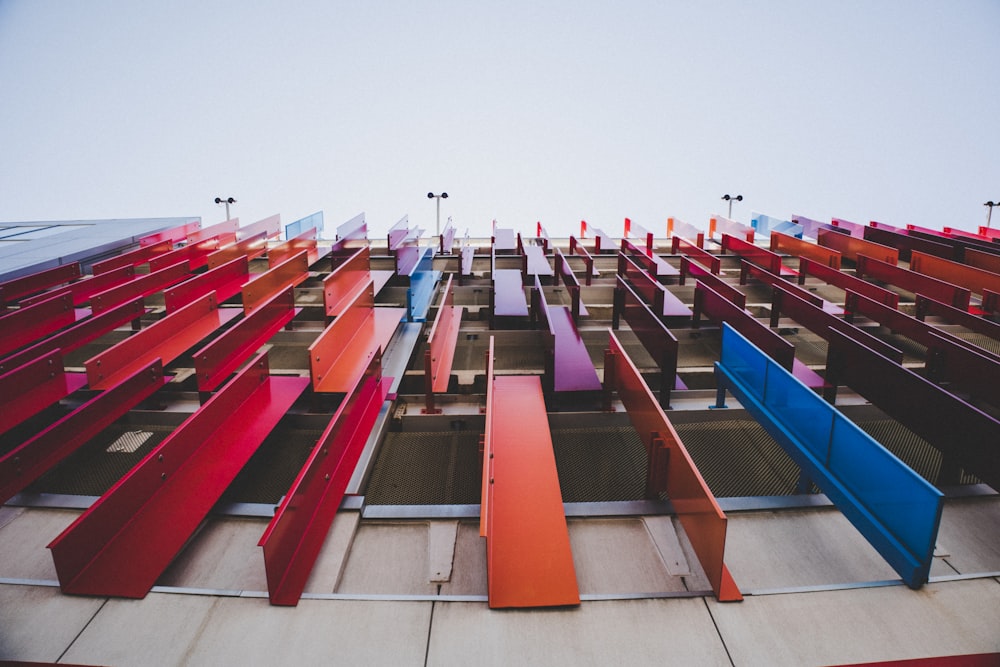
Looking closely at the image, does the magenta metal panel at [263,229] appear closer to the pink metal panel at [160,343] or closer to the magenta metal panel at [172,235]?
the magenta metal panel at [172,235]

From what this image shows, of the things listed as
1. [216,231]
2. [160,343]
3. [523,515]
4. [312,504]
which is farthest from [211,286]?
[523,515]

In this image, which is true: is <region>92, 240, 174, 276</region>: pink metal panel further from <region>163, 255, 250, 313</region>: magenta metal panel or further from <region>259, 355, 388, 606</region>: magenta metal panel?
<region>259, 355, 388, 606</region>: magenta metal panel

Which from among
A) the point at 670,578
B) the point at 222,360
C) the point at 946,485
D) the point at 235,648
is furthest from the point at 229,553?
the point at 946,485


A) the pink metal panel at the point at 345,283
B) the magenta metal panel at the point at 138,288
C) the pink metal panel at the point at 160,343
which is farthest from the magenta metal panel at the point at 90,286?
the pink metal panel at the point at 345,283

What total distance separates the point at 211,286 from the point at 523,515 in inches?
221

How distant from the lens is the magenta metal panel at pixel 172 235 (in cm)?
957

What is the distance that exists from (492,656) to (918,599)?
2.03 m

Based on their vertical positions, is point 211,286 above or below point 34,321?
above

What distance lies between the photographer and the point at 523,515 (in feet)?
10.0

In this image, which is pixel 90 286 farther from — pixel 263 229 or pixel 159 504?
pixel 159 504

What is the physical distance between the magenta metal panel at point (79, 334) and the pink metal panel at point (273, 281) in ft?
3.71

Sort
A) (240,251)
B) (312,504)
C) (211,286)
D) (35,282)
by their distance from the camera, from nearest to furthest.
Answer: (312,504) → (35,282) → (211,286) → (240,251)

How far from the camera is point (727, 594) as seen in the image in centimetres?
249

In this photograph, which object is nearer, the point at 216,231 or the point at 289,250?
the point at 289,250
